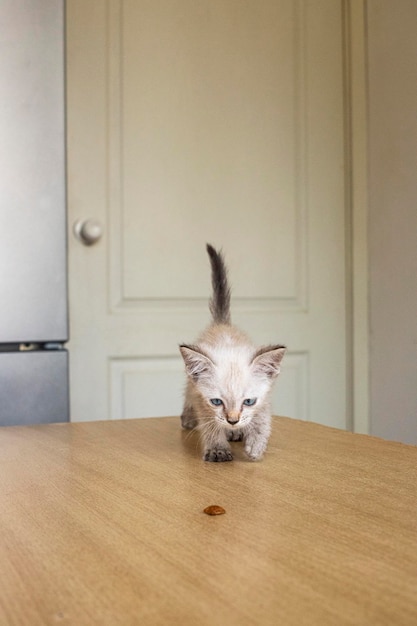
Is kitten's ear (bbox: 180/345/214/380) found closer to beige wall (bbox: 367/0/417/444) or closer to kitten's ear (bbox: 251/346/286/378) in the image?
kitten's ear (bbox: 251/346/286/378)

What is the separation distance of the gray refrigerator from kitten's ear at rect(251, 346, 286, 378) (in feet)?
1.51

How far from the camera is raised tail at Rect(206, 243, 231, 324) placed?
1.15 m

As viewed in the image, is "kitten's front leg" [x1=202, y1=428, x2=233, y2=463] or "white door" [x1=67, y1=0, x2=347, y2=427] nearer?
"kitten's front leg" [x1=202, y1=428, x2=233, y2=463]

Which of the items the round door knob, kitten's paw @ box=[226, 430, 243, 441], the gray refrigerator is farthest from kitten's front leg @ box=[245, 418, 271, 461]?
the round door knob

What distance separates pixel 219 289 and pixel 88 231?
90cm

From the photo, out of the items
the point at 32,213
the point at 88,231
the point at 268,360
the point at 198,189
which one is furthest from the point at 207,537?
the point at 198,189

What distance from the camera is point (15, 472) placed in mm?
801

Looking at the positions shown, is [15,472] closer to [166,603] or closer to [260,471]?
[260,471]

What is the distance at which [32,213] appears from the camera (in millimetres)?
1265

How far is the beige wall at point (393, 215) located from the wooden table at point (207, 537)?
49.9 inches

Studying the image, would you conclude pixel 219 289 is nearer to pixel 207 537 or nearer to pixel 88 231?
pixel 207 537

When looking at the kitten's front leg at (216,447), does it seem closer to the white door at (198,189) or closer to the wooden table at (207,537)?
the wooden table at (207,537)

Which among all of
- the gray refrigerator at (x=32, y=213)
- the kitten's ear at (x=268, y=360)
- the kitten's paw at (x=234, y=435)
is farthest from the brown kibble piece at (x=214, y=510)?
the gray refrigerator at (x=32, y=213)

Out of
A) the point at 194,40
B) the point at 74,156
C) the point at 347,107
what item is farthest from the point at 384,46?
the point at 74,156
